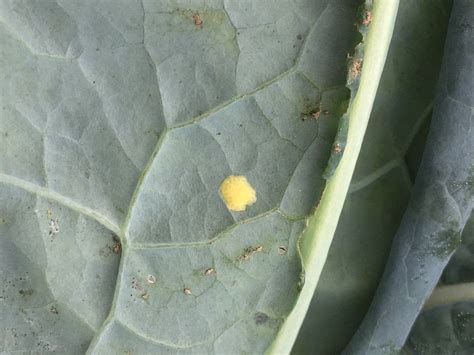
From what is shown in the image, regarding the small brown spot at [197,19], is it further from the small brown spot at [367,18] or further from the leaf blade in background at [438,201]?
the leaf blade in background at [438,201]

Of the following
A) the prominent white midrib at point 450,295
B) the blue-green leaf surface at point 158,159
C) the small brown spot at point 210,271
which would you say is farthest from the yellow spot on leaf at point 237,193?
the prominent white midrib at point 450,295

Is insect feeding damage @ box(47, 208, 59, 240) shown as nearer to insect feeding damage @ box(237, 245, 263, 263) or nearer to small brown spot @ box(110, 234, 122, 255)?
small brown spot @ box(110, 234, 122, 255)

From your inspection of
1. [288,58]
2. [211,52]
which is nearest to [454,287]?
[288,58]

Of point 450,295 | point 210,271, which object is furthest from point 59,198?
point 450,295

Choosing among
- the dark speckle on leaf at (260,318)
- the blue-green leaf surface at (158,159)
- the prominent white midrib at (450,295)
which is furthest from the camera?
the prominent white midrib at (450,295)

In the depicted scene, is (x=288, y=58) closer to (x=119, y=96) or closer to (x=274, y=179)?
(x=274, y=179)

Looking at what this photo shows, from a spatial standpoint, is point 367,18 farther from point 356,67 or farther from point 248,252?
point 248,252

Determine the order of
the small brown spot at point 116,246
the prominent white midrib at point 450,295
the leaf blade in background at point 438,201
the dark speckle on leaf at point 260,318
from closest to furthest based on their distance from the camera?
the small brown spot at point 116,246 < the dark speckle on leaf at point 260,318 < the leaf blade in background at point 438,201 < the prominent white midrib at point 450,295
